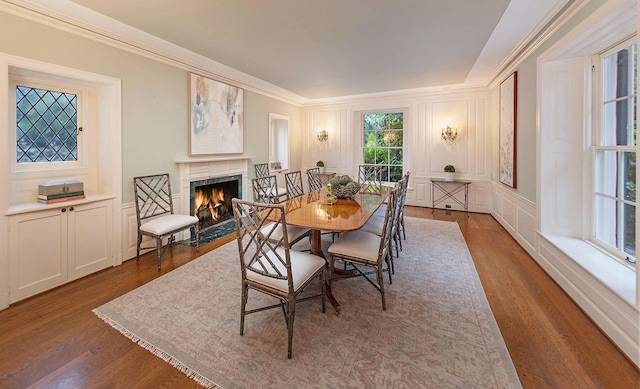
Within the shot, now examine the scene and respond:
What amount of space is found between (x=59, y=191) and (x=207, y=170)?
5.97 ft

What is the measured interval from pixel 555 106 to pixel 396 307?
106 inches

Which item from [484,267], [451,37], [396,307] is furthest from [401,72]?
[396,307]

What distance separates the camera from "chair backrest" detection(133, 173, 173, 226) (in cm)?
318

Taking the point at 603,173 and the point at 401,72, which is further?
the point at 401,72

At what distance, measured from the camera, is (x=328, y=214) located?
2.41m

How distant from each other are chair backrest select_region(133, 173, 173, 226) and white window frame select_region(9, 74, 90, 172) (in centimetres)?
59

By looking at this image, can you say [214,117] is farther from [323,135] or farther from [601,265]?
[601,265]

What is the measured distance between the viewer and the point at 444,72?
451 centimetres

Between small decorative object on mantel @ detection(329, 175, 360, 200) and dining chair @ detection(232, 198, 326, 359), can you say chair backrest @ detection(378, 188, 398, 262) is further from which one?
small decorative object on mantel @ detection(329, 175, 360, 200)

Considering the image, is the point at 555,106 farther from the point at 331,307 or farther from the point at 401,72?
the point at 331,307

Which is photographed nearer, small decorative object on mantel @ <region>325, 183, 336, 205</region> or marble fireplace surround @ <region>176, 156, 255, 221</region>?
small decorative object on mantel @ <region>325, 183, 336, 205</region>

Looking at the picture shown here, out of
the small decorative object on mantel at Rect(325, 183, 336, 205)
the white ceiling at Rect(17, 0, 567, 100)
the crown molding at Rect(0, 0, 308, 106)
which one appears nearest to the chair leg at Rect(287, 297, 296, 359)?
the small decorative object on mantel at Rect(325, 183, 336, 205)

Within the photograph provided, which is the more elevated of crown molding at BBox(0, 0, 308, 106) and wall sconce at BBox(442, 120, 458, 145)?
crown molding at BBox(0, 0, 308, 106)

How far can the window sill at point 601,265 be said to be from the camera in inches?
68.7
